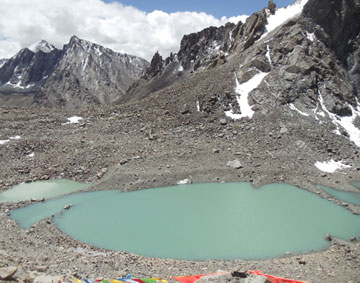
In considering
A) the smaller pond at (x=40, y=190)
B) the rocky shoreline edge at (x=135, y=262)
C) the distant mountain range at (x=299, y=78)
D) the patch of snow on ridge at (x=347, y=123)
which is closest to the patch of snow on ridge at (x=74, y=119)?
the distant mountain range at (x=299, y=78)

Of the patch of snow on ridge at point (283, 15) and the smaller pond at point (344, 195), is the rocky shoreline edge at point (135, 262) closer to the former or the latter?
the smaller pond at point (344, 195)

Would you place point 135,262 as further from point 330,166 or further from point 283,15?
point 283,15

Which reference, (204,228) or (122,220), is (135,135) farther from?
(204,228)

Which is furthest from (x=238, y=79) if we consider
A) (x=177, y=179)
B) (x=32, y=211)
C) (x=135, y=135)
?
(x=32, y=211)

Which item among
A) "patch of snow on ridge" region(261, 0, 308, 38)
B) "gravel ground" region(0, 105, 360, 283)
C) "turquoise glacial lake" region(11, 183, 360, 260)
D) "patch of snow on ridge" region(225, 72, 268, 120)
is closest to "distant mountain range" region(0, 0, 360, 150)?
"patch of snow on ridge" region(225, 72, 268, 120)

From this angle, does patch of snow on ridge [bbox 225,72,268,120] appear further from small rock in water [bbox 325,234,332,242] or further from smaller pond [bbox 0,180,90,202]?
small rock in water [bbox 325,234,332,242]

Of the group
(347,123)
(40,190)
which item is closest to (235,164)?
(40,190)
